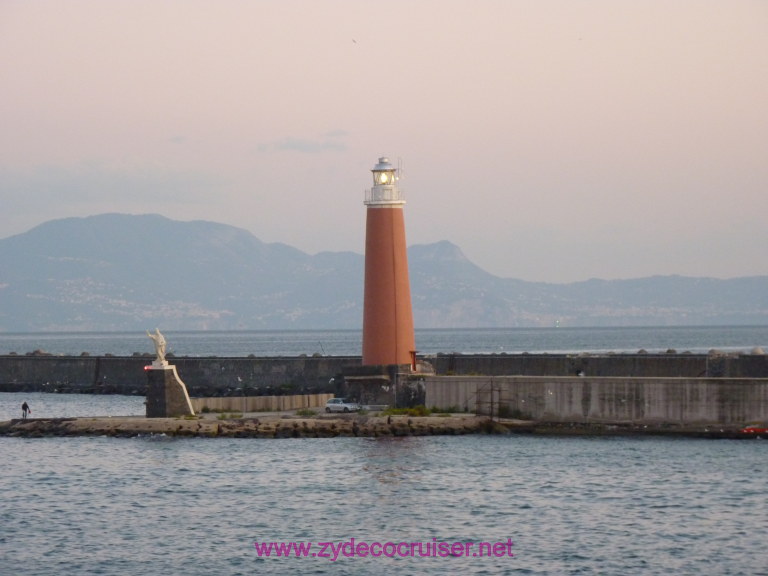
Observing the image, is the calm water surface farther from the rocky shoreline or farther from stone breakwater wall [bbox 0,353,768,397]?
stone breakwater wall [bbox 0,353,768,397]

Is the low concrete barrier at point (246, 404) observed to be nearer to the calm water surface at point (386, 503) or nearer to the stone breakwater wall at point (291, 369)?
the stone breakwater wall at point (291, 369)

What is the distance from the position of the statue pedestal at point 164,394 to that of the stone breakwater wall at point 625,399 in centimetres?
949

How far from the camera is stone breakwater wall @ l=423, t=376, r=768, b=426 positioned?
41000 mm

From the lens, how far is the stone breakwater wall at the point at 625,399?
41.0 m

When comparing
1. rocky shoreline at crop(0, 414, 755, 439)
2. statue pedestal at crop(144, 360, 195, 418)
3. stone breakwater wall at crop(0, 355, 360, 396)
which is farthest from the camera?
stone breakwater wall at crop(0, 355, 360, 396)

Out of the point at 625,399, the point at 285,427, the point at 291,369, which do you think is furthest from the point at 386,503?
the point at 291,369

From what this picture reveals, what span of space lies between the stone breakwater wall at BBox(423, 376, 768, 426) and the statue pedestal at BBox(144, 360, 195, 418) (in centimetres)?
949

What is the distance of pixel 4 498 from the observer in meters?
35.3

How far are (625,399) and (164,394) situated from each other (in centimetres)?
1467

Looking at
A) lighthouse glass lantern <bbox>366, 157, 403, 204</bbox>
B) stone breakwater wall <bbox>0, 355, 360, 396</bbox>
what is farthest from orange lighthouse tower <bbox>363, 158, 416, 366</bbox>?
stone breakwater wall <bbox>0, 355, 360, 396</bbox>

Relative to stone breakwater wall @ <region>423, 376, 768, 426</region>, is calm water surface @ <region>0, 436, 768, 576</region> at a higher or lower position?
lower

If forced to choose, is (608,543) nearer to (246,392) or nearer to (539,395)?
(539,395)

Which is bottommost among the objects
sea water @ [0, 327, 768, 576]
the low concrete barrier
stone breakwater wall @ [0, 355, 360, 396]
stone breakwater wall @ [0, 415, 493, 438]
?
sea water @ [0, 327, 768, 576]

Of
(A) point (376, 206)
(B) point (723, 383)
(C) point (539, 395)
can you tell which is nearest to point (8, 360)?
(A) point (376, 206)
